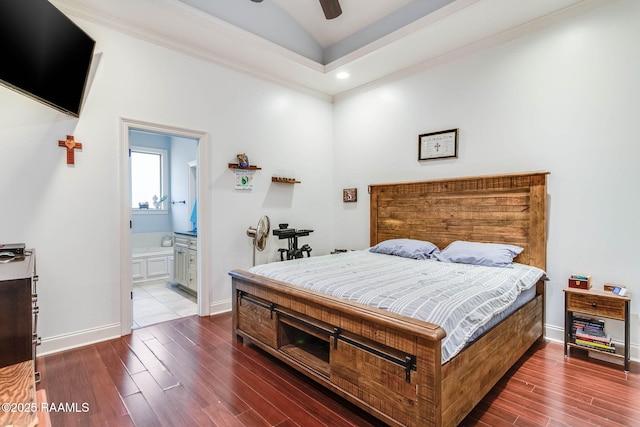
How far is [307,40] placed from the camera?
4.19m

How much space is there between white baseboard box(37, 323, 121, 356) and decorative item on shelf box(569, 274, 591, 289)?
425 centimetres

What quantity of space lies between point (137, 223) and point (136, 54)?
346 cm

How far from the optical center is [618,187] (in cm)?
267

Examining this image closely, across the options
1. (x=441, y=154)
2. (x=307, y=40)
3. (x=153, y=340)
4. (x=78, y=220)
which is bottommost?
(x=153, y=340)

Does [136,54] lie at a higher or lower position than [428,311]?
higher

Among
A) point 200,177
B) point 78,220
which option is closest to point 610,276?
point 200,177

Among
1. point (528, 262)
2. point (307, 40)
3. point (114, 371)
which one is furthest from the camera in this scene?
point (307, 40)

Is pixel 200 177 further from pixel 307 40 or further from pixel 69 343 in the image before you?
pixel 307 40

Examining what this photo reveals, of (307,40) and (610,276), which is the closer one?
(610,276)

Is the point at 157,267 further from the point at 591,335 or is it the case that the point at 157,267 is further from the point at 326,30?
the point at 591,335

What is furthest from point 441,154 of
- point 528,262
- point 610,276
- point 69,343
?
point 69,343

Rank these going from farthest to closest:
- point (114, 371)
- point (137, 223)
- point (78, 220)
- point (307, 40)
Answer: point (137, 223)
point (307, 40)
point (78, 220)
point (114, 371)

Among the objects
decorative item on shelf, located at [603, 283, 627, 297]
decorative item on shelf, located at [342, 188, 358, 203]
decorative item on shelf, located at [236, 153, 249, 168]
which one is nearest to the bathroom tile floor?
decorative item on shelf, located at [236, 153, 249, 168]

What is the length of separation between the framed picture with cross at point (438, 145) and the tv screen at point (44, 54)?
11.7 ft
